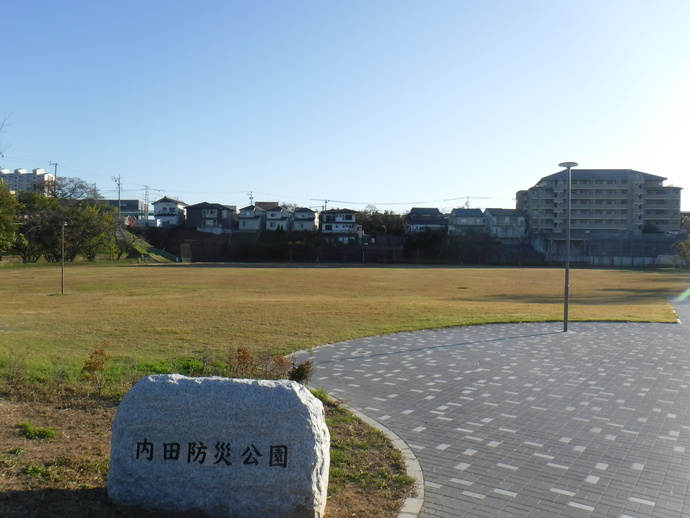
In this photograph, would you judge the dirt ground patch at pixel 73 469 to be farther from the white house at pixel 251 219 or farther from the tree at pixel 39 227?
the white house at pixel 251 219

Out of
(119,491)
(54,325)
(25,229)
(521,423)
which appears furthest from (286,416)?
(25,229)

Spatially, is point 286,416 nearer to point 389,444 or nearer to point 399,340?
point 389,444

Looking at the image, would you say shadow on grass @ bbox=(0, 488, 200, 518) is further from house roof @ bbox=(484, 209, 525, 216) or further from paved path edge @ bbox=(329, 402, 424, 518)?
house roof @ bbox=(484, 209, 525, 216)

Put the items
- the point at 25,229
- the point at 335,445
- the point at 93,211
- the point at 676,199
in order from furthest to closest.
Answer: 1. the point at 676,199
2. the point at 93,211
3. the point at 25,229
4. the point at 335,445

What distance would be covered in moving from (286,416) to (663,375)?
324 inches

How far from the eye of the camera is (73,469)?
14.9 feet

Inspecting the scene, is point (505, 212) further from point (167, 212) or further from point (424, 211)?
point (167, 212)

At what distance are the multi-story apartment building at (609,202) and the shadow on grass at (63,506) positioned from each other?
8781 centimetres

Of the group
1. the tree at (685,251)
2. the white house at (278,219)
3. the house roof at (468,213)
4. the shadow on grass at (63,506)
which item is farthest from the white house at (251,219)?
the shadow on grass at (63,506)

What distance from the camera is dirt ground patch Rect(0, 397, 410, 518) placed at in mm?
3854

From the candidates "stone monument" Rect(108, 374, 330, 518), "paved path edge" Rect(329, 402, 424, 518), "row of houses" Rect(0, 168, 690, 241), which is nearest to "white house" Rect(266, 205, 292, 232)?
"row of houses" Rect(0, 168, 690, 241)

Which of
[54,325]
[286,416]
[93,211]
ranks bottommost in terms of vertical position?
[54,325]

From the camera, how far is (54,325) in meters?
15.5

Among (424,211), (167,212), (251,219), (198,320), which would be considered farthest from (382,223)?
(198,320)
